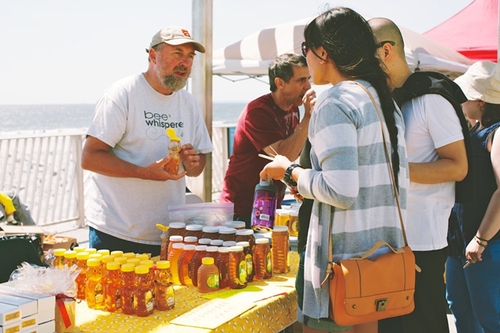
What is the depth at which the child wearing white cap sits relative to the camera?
9.45 feet

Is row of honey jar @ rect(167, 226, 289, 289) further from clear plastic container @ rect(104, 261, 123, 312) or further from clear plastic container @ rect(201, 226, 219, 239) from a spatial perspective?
clear plastic container @ rect(104, 261, 123, 312)

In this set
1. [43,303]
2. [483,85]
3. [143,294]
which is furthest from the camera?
[483,85]

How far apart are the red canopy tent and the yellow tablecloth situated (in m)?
Result: 6.28

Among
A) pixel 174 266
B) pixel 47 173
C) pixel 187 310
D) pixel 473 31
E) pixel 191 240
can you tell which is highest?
pixel 473 31

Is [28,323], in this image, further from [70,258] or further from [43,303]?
Answer: [70,258]

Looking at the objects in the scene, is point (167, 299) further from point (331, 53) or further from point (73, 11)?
point (73, 11)

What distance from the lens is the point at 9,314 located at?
1620 mm

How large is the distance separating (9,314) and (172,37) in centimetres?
173

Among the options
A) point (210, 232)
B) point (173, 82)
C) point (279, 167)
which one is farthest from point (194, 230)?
point (173, 82)

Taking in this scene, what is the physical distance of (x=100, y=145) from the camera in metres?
Result: 2.83

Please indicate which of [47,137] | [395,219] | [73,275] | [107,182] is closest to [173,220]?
[107,182]

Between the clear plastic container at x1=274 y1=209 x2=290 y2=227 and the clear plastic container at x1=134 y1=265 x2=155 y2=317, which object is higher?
the clear plastic container at x1=274 y1=209 x2=290 y2=227

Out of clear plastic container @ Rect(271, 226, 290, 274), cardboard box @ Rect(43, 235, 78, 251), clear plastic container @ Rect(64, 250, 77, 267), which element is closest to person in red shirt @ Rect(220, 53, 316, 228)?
clear plastic container @ Rect(271, 226, 290, 274)

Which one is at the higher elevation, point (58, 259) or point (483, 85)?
point (483, 85)
